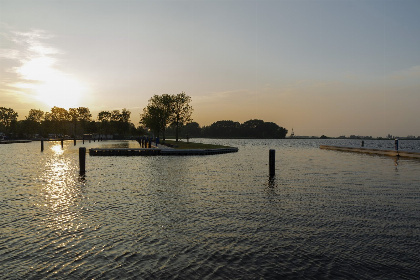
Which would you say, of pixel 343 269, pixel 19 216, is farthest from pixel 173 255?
pixel 19 216

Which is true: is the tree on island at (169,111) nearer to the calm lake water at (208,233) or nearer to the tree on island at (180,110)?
the tree on island at (180,110)

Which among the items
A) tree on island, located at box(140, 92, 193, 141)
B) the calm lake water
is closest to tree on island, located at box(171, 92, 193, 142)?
tree on island, located at box(140, 92, 193, 141)

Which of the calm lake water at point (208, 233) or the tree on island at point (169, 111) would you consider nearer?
the calm lake water at point (208, 233)

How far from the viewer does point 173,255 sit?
8797 mm

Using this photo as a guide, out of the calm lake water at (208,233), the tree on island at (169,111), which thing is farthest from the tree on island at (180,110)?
the calm lake water at (208,233)

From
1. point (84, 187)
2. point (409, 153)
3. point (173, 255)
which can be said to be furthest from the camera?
point (409, 153)

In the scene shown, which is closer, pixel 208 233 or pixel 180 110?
pixel 208 233

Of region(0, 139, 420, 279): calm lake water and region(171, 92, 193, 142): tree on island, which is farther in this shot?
region(171, 92, 193, 142): tree on island

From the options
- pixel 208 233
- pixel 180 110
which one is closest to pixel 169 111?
pixel 180 110

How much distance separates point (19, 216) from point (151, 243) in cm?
665

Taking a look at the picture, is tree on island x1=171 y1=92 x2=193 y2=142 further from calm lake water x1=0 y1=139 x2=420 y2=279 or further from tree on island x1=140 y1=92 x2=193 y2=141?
calm lake water x1=0 y1=139 x2=420 y2=279

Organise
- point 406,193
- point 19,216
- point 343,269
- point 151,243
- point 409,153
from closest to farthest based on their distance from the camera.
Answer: point 343,269, point 151,243, point 19,216, point 406,193, point 409,153

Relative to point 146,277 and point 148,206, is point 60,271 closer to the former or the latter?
point 146,277

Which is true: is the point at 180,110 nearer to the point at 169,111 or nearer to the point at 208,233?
the point at 169,111
